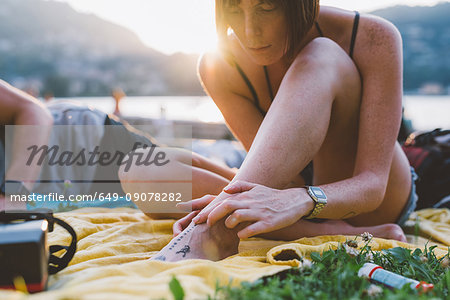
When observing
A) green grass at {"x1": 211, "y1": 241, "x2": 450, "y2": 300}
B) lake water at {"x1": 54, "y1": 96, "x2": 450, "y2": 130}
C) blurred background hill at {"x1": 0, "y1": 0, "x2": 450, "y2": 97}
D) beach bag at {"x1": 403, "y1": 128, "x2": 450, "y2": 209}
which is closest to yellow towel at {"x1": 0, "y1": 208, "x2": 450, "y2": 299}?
green grass at {"x1": 211, "y1": 241, "x2": 450, "y2": 300}

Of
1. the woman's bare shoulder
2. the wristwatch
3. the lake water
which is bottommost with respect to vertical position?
the lake water

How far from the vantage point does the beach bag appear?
1800 millimetres

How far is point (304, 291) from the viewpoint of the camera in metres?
0.61

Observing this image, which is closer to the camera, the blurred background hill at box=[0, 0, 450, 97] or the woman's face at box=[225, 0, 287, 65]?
the woman's face at box=[225, 0, 287, 65]

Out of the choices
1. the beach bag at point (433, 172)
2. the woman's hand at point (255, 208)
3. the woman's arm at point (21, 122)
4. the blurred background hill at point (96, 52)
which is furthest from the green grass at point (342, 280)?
the blurred background hill at point (96, 52)

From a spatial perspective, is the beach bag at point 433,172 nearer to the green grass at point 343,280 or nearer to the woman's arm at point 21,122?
the green grass at point 343,280

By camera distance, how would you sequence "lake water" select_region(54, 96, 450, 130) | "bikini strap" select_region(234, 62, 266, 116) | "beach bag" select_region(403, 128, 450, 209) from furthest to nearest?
"lake water" select_region(54, 96, 450, 130)
"beach bag" select_region(403, 128, 450, 209)
"bikini strap" select_region(234, 62, 266, 116)

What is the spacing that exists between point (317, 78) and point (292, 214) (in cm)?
36

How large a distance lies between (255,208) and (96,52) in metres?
58.8

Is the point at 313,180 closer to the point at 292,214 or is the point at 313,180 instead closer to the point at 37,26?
the point at 292,214

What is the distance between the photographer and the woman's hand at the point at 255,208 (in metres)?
0.79

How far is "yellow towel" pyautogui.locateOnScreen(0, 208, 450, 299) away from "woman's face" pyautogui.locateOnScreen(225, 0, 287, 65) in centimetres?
54

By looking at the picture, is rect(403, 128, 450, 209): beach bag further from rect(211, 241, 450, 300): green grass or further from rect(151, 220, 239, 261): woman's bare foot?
rect(151, 220, 239, 261): woman's bare foot

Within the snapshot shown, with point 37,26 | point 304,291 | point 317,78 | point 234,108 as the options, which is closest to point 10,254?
point 304,291
